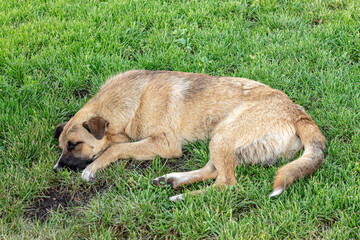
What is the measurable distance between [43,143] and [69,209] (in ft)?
3.74

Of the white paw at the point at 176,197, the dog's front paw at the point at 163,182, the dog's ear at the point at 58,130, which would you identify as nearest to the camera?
the white paw at the point at 176,197

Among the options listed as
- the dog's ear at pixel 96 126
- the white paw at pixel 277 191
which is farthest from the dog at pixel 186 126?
the white paw at pixel 277 191

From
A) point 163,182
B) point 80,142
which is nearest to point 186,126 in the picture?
point 163,182

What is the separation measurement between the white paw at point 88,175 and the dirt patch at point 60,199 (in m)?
0.07

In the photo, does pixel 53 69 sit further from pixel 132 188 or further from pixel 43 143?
pixel 132 188

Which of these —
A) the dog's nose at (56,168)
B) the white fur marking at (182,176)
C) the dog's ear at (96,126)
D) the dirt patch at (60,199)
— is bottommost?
the dirt patch at (60,199)

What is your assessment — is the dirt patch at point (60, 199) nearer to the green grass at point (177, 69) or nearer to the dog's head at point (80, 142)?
the green grass at point (177, 69)

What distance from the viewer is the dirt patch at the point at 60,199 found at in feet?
12.7

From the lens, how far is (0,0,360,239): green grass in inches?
137

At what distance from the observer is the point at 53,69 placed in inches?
227

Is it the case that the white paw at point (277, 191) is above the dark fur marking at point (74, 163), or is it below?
above

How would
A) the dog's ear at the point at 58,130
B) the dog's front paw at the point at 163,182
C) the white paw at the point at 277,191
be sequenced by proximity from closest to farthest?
the white paw at the point at 277,191 < the dog's front paw at the point at 163,182 < the dog's ear at the point at 58,130

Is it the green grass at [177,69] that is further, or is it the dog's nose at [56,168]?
the dog's nose at [56,168]

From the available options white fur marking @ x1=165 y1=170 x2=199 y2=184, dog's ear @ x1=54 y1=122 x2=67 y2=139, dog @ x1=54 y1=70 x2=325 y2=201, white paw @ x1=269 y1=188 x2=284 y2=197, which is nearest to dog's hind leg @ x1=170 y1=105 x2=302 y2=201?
dog @ x1=54 y1=70 x2=325 y2=201
